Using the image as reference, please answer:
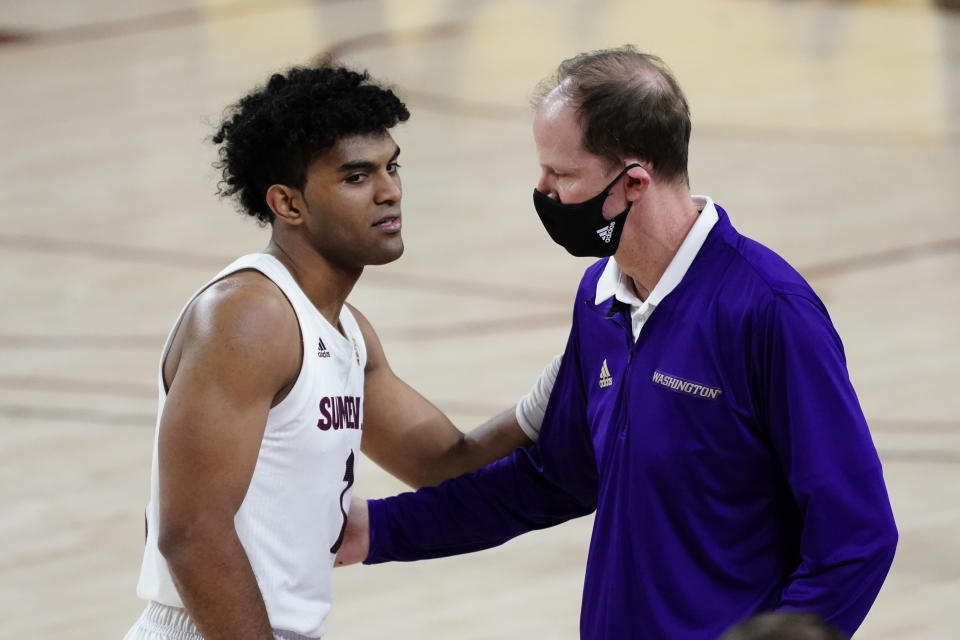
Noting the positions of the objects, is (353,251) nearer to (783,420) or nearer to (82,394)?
(783,420)

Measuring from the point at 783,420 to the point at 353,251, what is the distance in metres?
0.97

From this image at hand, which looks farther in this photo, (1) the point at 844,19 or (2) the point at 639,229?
(1) the point at 844,19

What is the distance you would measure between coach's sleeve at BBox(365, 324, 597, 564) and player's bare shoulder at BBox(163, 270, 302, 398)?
0.68 m

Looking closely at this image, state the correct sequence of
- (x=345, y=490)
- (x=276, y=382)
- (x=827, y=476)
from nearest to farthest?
(x=827, y=476) → (x=276, y=382) → (x=345, y=490)

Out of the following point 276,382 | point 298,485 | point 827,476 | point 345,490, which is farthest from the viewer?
point 345,490

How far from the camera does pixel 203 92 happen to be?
12961 mm

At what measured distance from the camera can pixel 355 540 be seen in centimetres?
345

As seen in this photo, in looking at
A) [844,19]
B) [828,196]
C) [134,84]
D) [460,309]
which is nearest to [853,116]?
[828,196]

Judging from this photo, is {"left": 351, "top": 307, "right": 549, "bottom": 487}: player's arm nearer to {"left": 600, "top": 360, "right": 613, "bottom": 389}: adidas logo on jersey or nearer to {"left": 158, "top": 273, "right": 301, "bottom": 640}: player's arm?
{"left": 600, "top": 360, "right": 613, "bottom": 389}: adidas logo on jersey

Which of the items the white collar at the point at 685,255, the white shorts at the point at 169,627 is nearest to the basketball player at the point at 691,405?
the white collar at the point at 685,255

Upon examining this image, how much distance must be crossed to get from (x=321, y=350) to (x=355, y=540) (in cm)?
64

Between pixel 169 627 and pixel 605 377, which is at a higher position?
pixel 605 377

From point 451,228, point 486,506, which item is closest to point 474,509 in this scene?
point 486,506

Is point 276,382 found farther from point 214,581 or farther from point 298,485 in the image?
point 214,581
